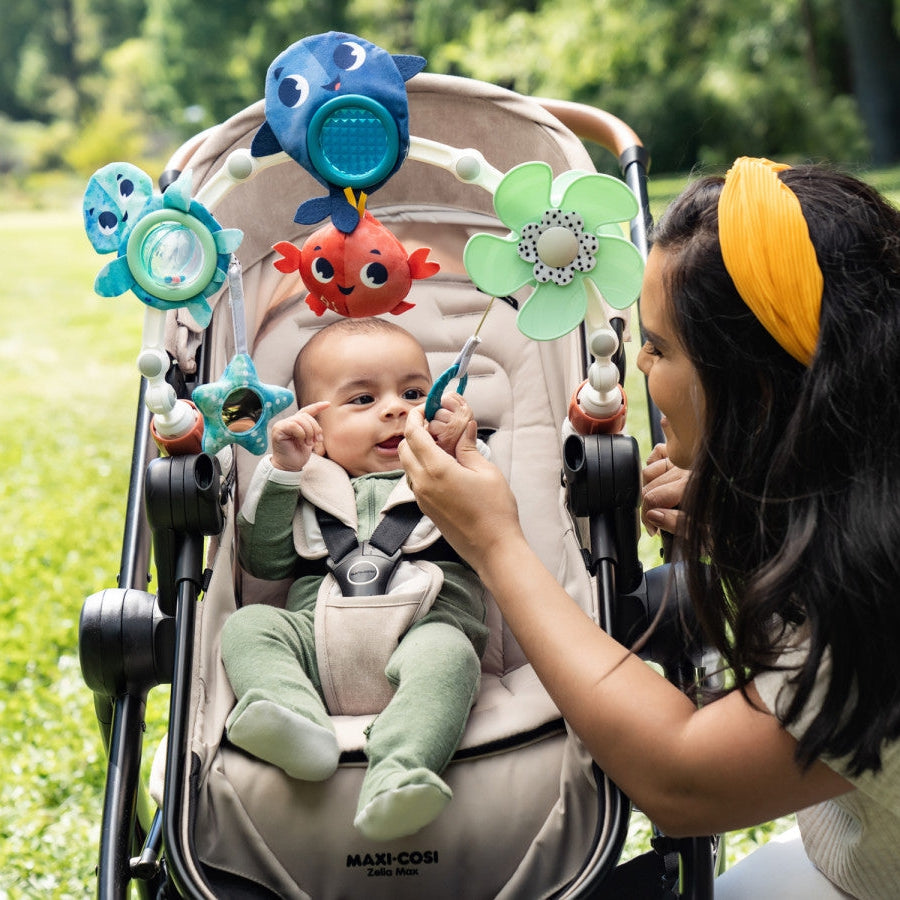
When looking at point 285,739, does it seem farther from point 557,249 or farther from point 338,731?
point 557,249

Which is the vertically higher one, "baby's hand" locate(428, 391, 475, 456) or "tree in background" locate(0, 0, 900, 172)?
"tree in background" locate(0, 0, 900, 172)

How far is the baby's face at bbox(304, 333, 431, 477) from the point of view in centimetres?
233

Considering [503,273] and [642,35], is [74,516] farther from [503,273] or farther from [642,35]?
[642,35]

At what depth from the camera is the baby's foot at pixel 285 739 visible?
5.36 ft

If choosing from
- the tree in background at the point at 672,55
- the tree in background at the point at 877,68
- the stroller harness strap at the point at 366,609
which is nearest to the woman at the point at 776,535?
the stroller harness strap at the point at 366,609

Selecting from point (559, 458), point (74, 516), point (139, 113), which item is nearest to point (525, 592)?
point (559, 458)

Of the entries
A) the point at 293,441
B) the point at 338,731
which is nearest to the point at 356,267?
the point at 293,441

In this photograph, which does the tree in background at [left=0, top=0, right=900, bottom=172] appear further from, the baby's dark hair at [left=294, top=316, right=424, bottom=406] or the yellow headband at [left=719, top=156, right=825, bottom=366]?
the yellow headband at [left=719, top=156, right=825, bottom=366]

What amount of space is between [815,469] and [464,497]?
1.61 ft

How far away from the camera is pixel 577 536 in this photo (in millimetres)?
2154

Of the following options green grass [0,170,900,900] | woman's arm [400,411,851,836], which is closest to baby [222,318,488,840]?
woman's arm [400,411,851,836]

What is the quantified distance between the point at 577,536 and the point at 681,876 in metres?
0.67

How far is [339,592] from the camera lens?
6.77 ft

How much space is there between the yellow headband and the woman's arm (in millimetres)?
424
